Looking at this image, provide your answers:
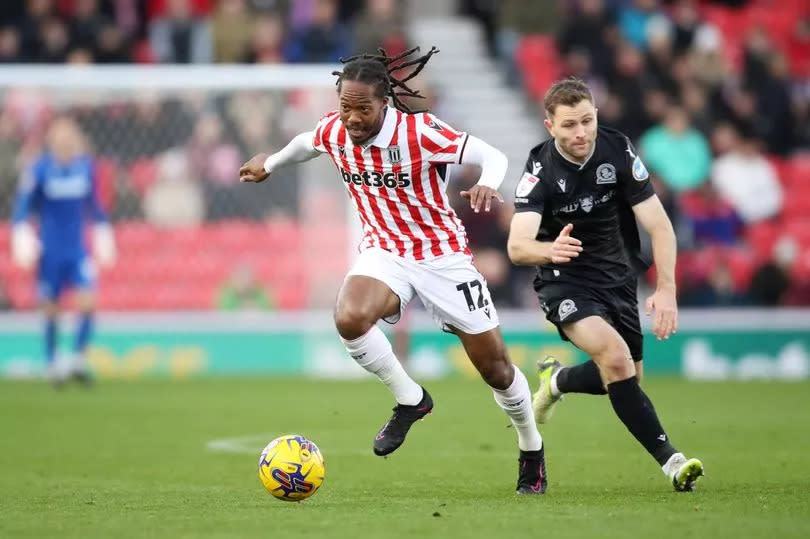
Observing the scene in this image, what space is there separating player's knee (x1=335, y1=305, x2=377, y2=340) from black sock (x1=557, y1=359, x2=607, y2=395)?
4.72 feet

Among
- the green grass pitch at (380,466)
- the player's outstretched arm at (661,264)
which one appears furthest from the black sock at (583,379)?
the player's outstretched arm at (661,264)

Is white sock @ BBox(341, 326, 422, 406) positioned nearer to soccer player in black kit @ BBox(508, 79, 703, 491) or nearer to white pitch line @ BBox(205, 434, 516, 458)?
soccer player in black kit @ BBox(508, 79, 703, 491)

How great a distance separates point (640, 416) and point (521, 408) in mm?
693

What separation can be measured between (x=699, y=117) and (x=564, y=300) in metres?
12.8

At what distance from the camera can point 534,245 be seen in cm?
746

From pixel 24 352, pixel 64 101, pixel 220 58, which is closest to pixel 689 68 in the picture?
pixel 220 58

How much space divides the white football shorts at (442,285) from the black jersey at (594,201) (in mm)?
452

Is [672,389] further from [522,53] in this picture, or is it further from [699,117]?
[522,53]

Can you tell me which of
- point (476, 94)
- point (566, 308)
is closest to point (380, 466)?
point (566, 308)

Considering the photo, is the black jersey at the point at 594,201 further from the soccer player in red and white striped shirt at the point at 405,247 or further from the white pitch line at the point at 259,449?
the white pitch line at the point at 259,449

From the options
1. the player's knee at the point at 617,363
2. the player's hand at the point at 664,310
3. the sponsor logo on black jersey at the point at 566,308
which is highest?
the player's hand at the point at 664,310

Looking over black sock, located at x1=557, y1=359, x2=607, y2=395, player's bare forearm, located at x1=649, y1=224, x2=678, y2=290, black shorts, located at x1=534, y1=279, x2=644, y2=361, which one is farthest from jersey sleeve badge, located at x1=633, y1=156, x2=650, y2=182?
black sock, located at x1=557, y1=359, x2=607, y2=395

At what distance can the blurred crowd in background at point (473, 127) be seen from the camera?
58.5 feet

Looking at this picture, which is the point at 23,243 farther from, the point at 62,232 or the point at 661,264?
the point at 661,264
